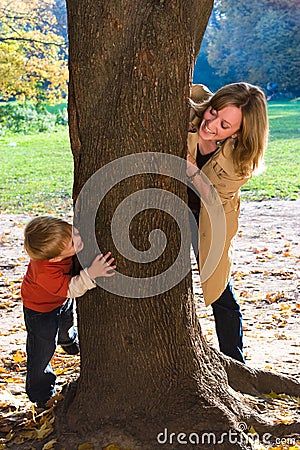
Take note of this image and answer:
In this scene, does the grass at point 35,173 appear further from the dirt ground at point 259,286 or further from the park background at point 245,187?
the dirt ground at point 259,286

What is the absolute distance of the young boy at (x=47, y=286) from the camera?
129 inches

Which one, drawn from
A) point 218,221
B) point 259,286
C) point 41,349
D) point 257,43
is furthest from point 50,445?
point 257,43

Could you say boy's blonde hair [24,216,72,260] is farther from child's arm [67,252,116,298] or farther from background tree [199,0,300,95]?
background tree [199,0,300,95]

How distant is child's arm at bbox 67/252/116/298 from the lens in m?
3.17

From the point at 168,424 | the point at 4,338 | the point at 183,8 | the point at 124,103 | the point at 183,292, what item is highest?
the point at 183,8

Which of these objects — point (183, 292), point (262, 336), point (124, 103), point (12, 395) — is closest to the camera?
point (124, 103)

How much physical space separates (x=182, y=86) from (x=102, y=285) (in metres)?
0.97

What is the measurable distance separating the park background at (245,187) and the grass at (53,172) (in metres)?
0.03

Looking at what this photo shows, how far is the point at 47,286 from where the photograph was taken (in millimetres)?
3557

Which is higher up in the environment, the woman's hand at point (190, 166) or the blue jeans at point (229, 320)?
the woman's hand at point (190, 166)

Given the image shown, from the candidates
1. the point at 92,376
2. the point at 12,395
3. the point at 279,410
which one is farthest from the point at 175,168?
the point at 12,395

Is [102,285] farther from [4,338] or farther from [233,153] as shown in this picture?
[4,338]

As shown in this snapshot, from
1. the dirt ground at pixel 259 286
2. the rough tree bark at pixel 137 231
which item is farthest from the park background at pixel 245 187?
the rough tree bark at pixel 137 231

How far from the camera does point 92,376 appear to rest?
10.9 feet
